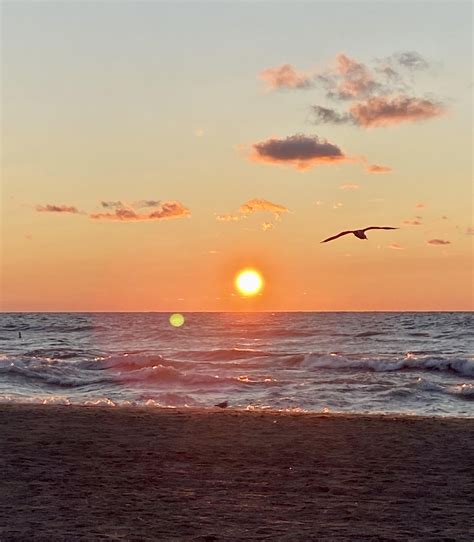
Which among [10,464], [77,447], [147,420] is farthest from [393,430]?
[10,464]

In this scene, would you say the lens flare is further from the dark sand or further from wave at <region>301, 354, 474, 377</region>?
the dark sand

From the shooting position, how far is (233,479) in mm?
9070

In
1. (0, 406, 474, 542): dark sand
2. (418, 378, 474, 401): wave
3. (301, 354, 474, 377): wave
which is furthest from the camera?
(301, 354, 474, 377): wave

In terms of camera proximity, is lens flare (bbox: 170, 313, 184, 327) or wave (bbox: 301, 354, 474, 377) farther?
lens flare (bbox: 170, 313, 184, 327)

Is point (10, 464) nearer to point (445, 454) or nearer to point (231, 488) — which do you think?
point (231, 488)

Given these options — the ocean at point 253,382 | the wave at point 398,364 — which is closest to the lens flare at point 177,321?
the ocean at point 253,382

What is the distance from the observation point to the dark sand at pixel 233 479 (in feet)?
22.9

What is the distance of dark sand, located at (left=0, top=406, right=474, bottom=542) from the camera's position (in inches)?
275

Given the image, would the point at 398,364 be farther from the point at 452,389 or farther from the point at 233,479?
the point at 233,479

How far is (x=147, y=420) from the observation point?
47.1ft

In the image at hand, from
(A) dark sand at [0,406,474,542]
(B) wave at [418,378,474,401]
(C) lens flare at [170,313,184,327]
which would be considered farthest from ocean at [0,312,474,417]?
(C) lens flare at [170,313,184,327]

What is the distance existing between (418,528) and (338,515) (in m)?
0.81

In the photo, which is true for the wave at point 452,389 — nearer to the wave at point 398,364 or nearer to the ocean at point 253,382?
the ocean at point 253,382

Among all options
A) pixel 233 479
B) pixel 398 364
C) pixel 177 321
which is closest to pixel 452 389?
pixel 398 364
